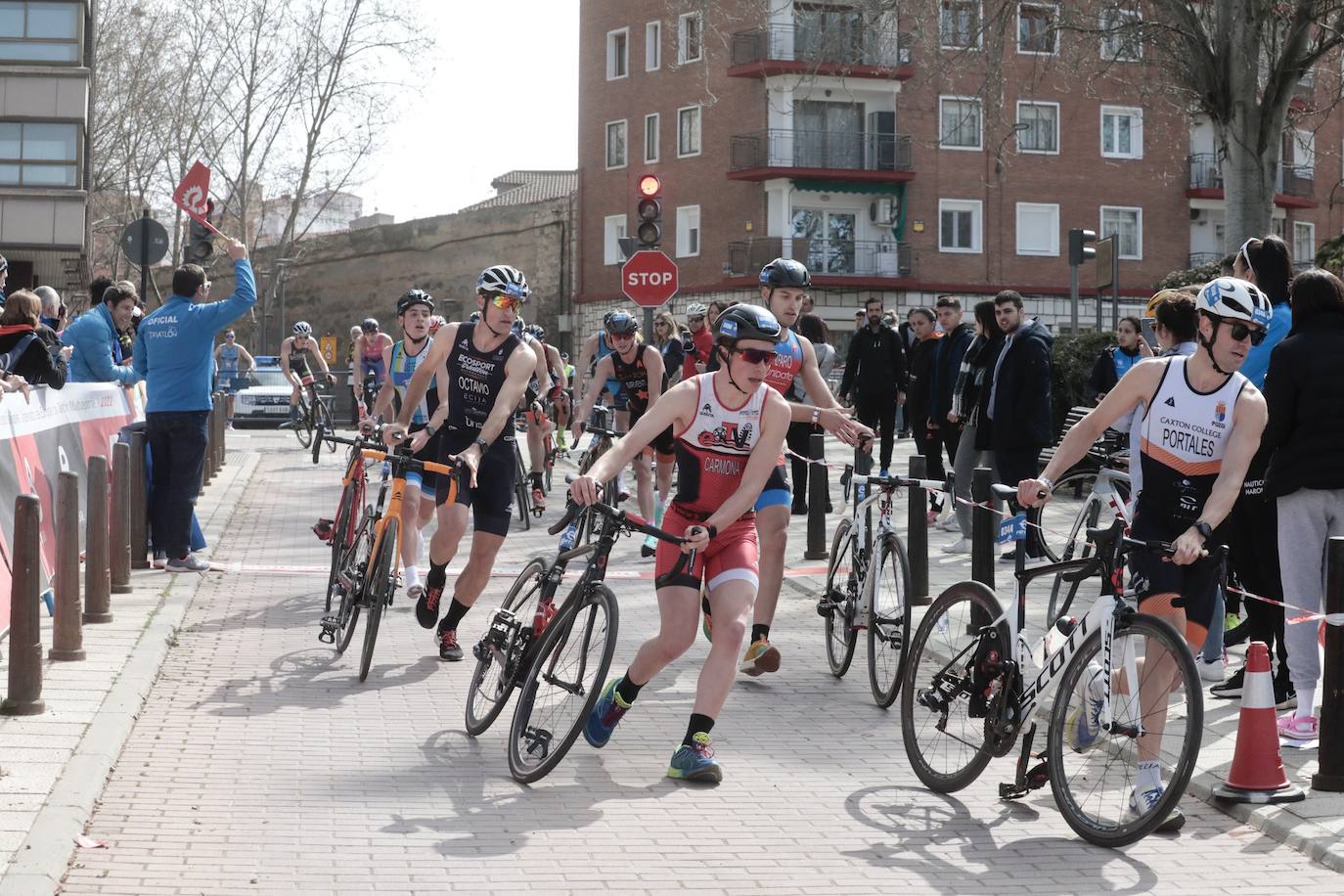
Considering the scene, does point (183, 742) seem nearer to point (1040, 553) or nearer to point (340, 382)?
point (1040, 553)

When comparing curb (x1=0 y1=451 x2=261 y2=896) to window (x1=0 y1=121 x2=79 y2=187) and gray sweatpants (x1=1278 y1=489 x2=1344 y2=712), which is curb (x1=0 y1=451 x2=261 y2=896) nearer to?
gray sweatpants (x1=1278 y1=489 x2=1344 y2=712)

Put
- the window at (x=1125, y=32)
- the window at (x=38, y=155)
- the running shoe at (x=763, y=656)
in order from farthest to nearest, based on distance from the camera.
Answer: the window at (x=38, y=155), the window at (x=1125, y=32), the running shoe at (x=763, y=656)

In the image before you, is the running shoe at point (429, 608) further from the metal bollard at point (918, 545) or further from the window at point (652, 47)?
the window at point (652, 47)

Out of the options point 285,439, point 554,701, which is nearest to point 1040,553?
point 554,701

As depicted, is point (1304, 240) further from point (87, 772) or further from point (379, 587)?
point (87, 772)

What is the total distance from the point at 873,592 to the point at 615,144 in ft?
148

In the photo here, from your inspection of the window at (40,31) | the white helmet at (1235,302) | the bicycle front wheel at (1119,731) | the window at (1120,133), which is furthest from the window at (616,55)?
the bicycle front wheel at (1119,731)

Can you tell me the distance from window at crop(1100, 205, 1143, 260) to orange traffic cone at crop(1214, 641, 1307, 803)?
4657 centimetres

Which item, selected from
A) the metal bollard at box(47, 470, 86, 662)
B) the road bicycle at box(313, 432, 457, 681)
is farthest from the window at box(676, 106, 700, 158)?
the metal bollard at box(47, 470, 86, 662)

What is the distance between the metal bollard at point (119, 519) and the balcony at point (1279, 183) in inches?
1738

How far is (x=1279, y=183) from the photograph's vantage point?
52.6 meters

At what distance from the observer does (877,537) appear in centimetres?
828

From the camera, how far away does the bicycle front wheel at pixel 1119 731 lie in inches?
224

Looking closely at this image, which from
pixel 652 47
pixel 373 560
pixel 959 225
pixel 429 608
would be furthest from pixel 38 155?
pixel 373 560
